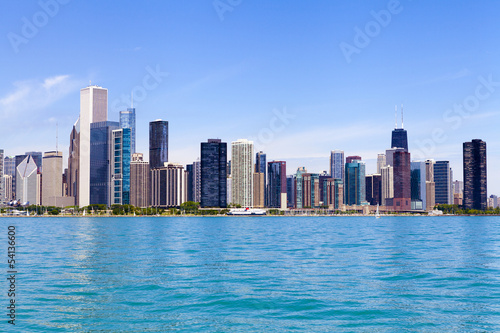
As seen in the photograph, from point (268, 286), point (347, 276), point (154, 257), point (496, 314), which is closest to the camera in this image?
point (496, 314)

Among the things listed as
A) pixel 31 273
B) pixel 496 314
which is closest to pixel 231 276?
pixel 31 273

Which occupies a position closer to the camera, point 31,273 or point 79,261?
point 31,273

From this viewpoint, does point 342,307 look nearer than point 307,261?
Yes

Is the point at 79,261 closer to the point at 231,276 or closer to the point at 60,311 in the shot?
the point at 231,276

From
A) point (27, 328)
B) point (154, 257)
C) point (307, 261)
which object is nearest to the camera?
point (27, 328)

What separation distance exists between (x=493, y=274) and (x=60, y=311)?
4051 cm

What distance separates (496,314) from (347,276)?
15997mm

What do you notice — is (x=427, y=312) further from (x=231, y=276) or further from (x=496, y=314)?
(x=231, y=276)

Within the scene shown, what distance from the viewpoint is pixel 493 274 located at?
173ft

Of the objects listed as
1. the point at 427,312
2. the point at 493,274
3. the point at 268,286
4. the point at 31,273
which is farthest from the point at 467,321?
the point at 31,273

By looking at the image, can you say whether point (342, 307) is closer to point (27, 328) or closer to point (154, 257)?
point (27, 328)

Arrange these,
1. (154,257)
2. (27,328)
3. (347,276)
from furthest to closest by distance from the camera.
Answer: (154,257), (347,276), (27,328)

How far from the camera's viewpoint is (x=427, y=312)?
35.7m

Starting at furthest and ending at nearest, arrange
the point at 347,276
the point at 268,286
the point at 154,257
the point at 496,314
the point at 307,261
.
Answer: the point at 154,257, the point at 307,261, the point at 347,276, the point at 268,286, the point at 496,314
